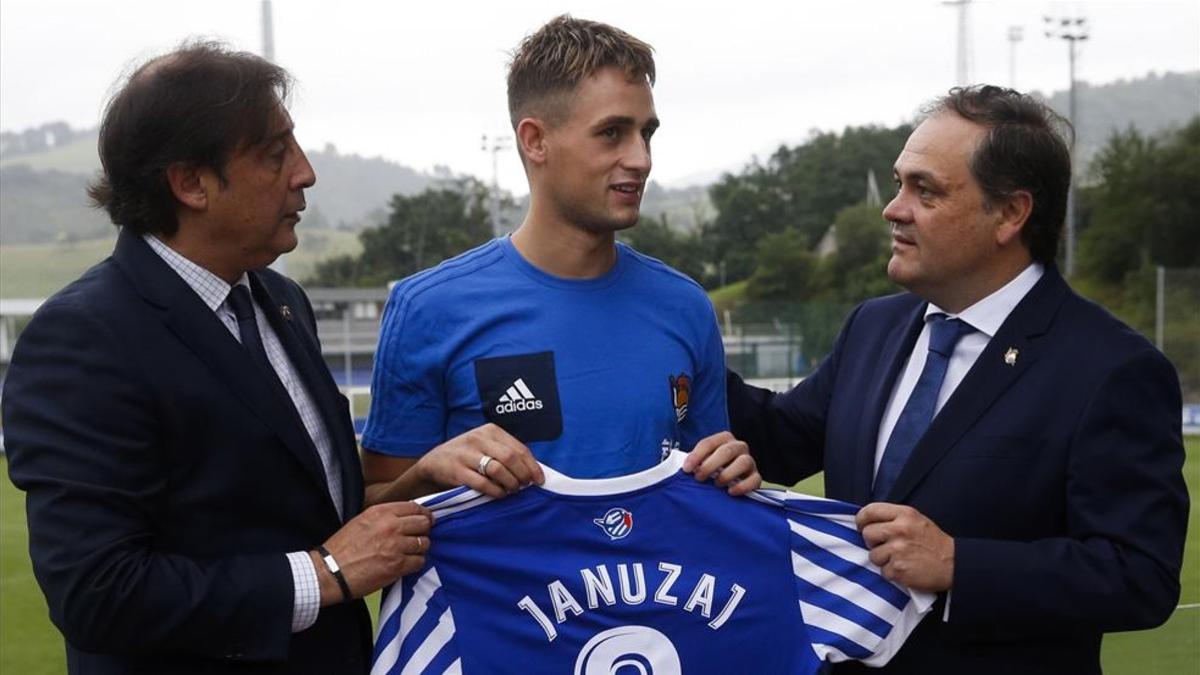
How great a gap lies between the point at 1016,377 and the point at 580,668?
3.35ft

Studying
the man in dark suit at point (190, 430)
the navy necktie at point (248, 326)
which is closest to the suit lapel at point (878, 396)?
the man in dark suit at point (190, 430)

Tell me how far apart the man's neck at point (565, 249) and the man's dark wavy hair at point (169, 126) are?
0.58m

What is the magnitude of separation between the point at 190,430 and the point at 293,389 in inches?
12.1

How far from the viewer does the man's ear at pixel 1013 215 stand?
2.70m

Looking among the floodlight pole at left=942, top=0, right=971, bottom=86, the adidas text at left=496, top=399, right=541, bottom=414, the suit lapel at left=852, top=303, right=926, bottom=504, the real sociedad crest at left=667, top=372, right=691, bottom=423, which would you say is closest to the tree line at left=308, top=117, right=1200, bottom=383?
the floodlight pole at left=942, top=0, right=971, bottom=86

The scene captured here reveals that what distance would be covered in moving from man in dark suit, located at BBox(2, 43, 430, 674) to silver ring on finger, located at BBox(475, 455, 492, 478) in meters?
0.13

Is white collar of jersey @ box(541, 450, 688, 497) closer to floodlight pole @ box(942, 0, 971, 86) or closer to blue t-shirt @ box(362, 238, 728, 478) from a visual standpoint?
blue t-shirt @ box(362, 238, 728, 478)

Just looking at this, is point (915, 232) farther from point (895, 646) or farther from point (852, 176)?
point (852, 176)

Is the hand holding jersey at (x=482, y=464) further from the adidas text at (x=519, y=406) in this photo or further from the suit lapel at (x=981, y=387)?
the suit lapel at (x=981, y=387)

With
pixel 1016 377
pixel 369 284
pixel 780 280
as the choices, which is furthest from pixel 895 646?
pixel 369 284

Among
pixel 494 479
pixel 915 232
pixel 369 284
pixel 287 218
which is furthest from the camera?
pixel 369 284

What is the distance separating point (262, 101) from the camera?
2396mm

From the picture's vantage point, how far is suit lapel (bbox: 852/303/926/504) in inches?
108

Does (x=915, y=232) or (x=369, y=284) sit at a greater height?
(x=915, y=232)
